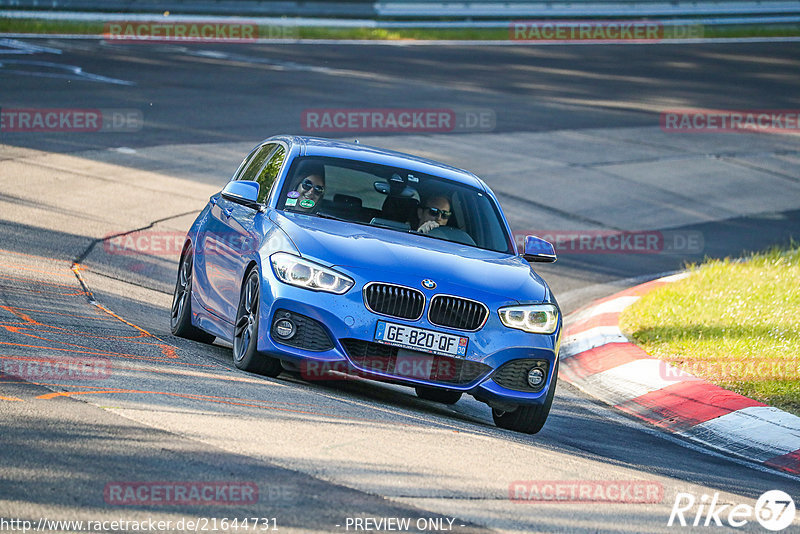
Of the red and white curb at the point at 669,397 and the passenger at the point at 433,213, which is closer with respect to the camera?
the red and white curb at the point at 669,397

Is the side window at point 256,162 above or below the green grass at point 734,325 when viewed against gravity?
above

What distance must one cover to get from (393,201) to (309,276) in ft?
4.67

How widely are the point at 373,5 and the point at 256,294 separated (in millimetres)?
30641

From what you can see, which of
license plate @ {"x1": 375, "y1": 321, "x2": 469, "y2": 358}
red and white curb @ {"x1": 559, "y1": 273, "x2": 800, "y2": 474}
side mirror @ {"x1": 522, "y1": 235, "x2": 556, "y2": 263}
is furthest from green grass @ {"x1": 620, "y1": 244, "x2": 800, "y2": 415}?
license plate @ {"x1": 375, "y1": 321, "x2": 469, "y2": 358}

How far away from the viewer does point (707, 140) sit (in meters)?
25.0

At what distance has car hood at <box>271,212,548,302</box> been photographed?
24.4ft

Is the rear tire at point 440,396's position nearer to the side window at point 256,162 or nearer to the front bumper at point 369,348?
the front bumper at point 369,348

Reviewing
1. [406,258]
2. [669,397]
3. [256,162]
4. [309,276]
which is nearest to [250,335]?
[309,276]

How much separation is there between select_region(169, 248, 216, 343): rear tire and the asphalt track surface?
0.17m

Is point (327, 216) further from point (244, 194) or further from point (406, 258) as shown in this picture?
point (406, 258)

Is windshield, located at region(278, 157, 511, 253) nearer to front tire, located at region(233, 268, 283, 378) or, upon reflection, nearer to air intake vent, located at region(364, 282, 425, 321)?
Answer: front tire, located at region(233, 268, 283, 378)

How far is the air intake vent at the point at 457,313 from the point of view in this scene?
737 cm

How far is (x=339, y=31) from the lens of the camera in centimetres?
3634

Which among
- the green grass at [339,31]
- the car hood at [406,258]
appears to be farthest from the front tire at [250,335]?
the green grass at [339,31]
